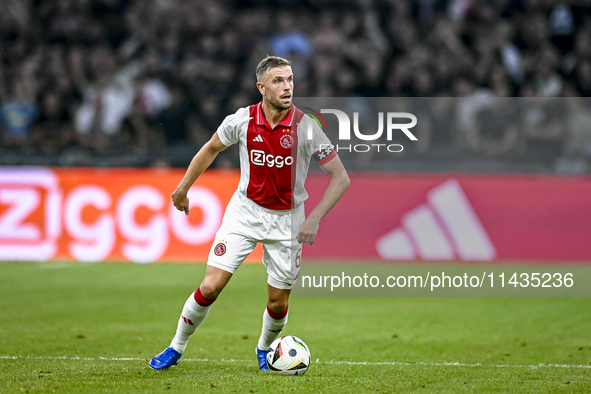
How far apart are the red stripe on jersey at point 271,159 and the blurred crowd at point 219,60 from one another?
6.40m

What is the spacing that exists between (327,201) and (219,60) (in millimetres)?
9827

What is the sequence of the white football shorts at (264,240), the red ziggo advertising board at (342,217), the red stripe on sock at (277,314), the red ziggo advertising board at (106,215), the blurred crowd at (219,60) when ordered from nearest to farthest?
1. the white football shorts at (264,240)
2. the red stripe on sock at (277,314)
3. the red ziggo advertising board at (342,217)
4. the red ziggo advertising board at (106,215)
5. the blurred crowd at (219,60)

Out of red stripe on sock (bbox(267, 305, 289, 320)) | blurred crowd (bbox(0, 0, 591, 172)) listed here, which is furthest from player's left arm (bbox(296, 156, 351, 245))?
blurred crowd (bbox(0, 0, 591, 172))

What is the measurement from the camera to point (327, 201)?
5.65m

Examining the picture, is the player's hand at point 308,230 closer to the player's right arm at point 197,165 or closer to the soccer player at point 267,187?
the soccer player at point 267,187

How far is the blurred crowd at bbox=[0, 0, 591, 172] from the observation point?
1344cm

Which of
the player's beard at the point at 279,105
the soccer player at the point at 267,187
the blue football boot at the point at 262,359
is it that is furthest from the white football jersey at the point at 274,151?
the blue football boot at the point at 262,359

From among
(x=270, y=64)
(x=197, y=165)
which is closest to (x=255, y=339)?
(x=197, y=165)

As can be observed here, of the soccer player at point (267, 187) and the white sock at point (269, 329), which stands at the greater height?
the soccer player at point (267, 187)

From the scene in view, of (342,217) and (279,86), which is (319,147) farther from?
(342,217)

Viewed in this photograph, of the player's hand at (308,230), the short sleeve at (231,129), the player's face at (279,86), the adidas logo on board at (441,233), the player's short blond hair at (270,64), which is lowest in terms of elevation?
the adidas logo on board at (441,233)

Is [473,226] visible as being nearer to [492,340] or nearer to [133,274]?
[492,340]

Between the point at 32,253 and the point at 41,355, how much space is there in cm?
562

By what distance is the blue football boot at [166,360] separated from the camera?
586 centimetres
